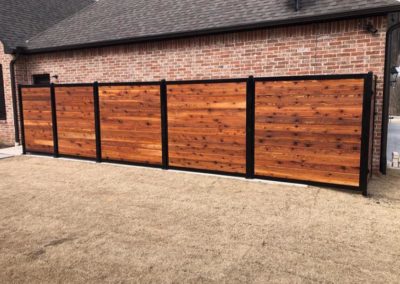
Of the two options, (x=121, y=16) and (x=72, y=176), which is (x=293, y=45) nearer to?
(x=72, y=176)

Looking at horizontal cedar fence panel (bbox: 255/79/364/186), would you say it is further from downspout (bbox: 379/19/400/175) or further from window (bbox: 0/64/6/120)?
window (bbox: 0/64/6/120)

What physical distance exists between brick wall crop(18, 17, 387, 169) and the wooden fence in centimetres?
118

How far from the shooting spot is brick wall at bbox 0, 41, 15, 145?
11.9 metres

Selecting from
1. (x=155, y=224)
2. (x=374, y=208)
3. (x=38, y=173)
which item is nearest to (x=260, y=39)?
(x=374, y=208)

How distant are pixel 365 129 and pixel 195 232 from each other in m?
3.54

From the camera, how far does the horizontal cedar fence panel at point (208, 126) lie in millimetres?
7088

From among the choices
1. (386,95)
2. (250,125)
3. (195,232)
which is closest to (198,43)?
(250,125)

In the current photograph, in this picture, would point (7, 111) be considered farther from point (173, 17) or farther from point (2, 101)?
point (173, 17)

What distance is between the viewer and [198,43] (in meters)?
8.99

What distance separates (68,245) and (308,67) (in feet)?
20.1

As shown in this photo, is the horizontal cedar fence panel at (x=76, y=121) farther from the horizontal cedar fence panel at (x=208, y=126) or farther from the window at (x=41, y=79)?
the window at (x=41, y=79)

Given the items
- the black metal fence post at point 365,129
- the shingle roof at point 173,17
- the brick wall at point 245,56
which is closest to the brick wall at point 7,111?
the shingle roof at point 173,17

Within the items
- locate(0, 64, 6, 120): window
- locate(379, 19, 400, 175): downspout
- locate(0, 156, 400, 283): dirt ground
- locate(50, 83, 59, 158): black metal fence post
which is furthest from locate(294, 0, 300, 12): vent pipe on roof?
locate(0, 64, 6, 120): window

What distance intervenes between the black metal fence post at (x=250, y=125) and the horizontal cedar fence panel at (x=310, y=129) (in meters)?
0.09
